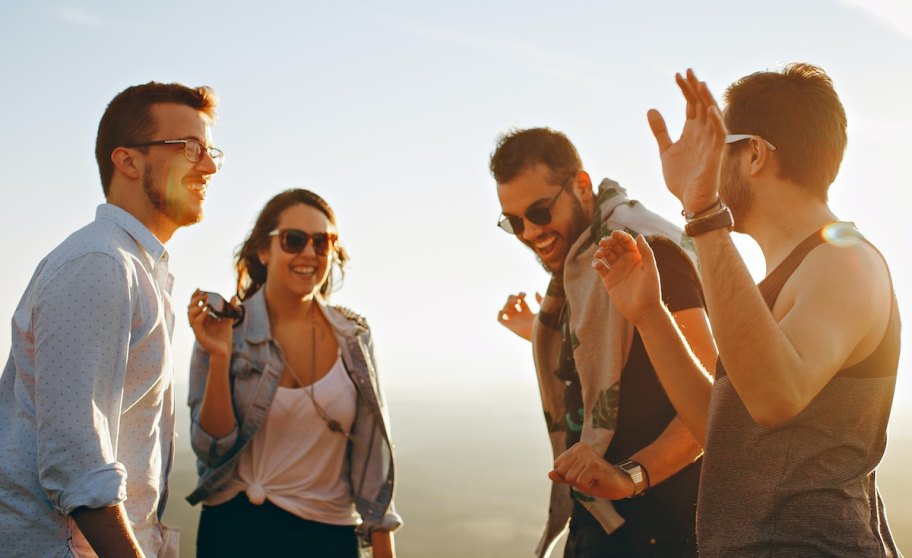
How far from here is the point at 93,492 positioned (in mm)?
2457

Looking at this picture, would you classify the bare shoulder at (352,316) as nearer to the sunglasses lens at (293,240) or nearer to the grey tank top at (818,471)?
the sunglasses lens at (293,240)

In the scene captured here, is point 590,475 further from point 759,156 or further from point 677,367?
point 759,156

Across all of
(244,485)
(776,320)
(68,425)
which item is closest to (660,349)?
(776,320)

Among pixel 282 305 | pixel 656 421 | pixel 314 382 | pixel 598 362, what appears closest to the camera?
pixel 656 421

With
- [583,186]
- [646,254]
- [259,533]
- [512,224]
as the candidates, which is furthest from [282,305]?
[646,254]

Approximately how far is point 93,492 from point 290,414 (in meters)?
2.50

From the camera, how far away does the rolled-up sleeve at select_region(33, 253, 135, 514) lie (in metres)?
2.48

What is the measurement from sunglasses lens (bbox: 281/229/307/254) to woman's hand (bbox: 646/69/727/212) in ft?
10.4

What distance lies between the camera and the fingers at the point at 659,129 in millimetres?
2490

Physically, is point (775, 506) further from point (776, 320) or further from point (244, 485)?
point (244, 485)

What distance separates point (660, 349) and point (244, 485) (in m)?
2.72

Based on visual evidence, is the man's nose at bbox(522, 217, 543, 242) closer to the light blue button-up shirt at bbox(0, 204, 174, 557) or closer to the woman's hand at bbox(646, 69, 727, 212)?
the woman's hand at bbox(646, 69, 727, 212)

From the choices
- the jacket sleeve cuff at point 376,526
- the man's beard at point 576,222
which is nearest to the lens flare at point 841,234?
the man's beard at point 576,222

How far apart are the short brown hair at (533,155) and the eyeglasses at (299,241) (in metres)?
1.35
